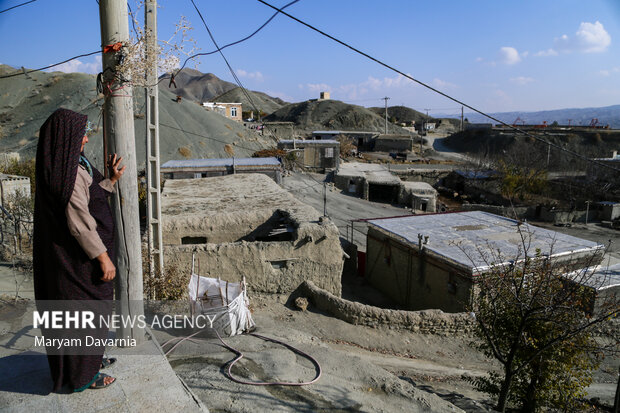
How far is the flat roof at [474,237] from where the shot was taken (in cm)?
1290

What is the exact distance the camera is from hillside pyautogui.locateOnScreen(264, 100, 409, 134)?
8088 centimetres

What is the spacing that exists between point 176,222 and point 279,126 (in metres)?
46.9

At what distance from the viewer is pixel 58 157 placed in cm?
316

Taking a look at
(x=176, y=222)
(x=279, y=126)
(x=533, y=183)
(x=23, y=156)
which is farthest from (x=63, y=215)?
(x=279, y=126)

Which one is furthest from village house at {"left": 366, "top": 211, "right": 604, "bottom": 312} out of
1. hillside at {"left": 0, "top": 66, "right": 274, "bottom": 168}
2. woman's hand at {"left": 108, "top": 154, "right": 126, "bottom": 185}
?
hillside at {"left": 0, "top": 66, "right": 274, "bottom": 168}

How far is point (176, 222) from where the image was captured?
10594mm

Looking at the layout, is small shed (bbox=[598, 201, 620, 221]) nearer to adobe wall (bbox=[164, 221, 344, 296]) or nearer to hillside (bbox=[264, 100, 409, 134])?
adobe wall (bbox=[164, 221, 344, 296])

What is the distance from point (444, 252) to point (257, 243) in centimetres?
612

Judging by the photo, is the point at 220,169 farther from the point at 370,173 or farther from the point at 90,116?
the point at 370,173

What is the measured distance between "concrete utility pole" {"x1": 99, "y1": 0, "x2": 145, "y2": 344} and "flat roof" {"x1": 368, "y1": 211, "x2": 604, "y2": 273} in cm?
945

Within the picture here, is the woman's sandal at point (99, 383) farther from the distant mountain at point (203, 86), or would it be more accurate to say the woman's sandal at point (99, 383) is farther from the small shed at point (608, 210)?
the distant mountain at point (203, 86)

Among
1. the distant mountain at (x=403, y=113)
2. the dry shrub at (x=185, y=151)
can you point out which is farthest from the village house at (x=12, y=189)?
the distant mountain at (x=403, y=113)

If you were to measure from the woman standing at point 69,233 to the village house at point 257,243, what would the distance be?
557 cm

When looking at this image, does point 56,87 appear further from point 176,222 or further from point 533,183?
point 533,183
